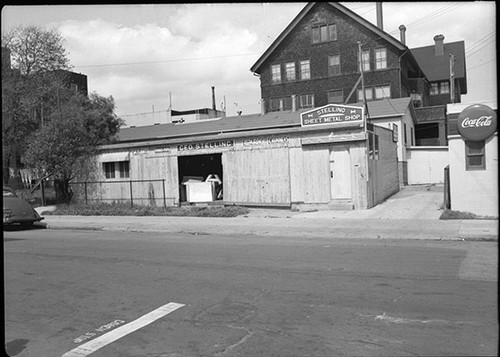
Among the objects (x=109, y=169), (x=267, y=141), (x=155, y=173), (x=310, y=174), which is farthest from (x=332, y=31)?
(x=310, y=174)

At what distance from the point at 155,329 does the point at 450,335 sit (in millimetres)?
3021

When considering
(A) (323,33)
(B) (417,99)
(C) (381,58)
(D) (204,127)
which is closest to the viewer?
(D) (204,127)

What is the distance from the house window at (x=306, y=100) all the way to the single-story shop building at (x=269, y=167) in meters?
17.4

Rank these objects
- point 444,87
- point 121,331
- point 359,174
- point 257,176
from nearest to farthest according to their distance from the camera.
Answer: point 121,331
point 359,174
point 257,176
point 444,87

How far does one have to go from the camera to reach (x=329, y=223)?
1451 cm

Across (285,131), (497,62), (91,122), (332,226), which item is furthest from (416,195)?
(497,62)

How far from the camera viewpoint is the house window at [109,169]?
22.9 meters

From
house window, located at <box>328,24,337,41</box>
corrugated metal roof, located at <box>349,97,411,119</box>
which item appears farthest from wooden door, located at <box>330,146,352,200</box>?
house window, located at <box>328,24,337,41</box>

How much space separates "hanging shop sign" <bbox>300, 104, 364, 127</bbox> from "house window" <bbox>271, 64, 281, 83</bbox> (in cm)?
2296

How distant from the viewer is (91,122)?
925 inches

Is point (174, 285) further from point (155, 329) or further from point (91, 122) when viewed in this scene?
point (91, 122)

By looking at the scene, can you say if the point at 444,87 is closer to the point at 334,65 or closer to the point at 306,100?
the point at 334,65

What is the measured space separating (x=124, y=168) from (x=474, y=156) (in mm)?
14988

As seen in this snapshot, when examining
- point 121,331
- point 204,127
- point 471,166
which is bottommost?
point 121,331
